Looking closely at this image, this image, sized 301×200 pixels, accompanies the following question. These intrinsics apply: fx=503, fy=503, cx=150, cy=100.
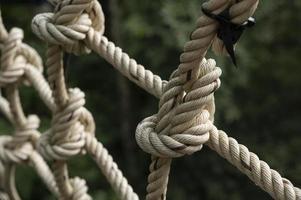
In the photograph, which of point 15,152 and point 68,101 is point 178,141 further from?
point 15,152

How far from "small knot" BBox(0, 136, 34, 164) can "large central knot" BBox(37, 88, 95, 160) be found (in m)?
0.17

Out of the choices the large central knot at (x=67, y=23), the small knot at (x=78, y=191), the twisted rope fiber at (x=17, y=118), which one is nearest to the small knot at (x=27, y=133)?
the twisted rope fiber at (x=17, y=118)

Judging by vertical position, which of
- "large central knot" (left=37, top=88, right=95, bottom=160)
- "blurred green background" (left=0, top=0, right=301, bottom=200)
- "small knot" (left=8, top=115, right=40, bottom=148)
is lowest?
"blurred green background" (left=0, top=0, right=301, bottom=200)

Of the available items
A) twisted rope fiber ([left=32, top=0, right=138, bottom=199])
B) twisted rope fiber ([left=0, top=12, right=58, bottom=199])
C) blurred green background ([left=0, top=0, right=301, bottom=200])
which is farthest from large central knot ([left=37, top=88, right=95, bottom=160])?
blurred green background ([left=0, top=0, right=301, bottom=200])

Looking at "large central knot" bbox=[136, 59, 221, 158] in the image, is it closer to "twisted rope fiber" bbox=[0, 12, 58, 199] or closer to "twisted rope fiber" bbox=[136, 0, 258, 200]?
"twisted rope fiber" bbox=[136, 0, 258, 200]

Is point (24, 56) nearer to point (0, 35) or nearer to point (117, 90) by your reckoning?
point (0, 35)

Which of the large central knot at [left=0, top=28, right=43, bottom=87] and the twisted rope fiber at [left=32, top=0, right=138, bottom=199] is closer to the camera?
the twisted rope fiber at [left=32, top=0, right=138, bottom=199]

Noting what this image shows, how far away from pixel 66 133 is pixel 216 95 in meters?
0.95

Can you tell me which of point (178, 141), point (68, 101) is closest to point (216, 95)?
point (68, 101)

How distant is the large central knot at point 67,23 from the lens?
444mm

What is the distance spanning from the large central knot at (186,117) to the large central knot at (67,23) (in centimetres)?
13

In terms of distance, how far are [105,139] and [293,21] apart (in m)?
0.70

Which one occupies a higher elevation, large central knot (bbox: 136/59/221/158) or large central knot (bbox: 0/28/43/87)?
large central knot (bbox: 136/59/221/158)

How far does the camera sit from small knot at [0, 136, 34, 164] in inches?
27.5
